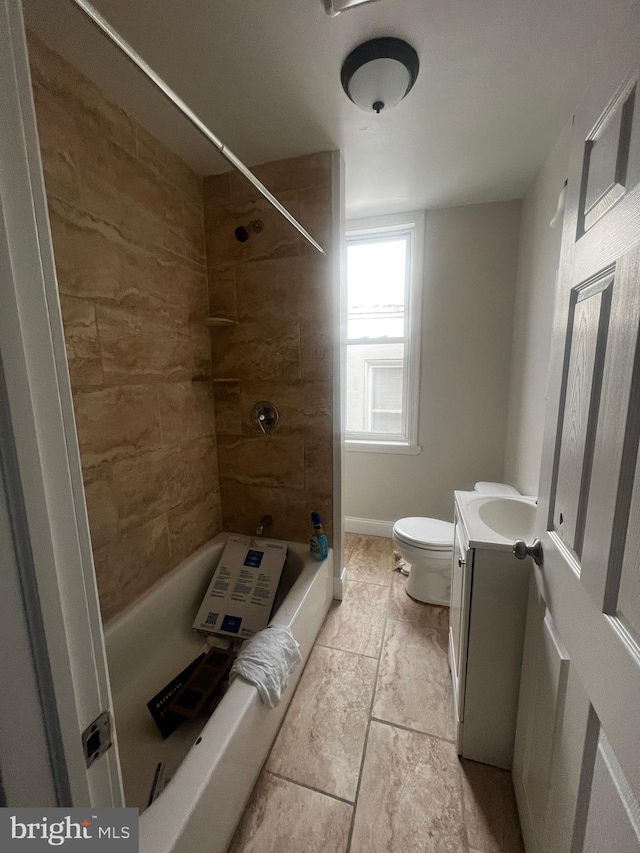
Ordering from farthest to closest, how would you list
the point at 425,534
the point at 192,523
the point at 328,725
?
the point at 425,534 → the point at 192,523 → the point at 328,725

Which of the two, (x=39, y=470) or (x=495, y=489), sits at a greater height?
(x=39, y=470)

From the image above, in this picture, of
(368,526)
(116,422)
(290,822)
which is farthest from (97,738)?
(368,526)

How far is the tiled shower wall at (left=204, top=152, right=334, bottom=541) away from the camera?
1710mm

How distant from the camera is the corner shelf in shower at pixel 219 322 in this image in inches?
67.3

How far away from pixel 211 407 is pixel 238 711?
4.66 feet

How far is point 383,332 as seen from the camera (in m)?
2.55

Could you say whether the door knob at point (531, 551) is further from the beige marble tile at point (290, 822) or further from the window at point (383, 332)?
the window at point (383, 332)

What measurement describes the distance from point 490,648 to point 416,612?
85 cm

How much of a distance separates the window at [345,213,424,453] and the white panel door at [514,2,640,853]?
1621 mm

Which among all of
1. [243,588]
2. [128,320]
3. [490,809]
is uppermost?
[128,320]

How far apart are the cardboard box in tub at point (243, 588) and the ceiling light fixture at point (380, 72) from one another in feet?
6.64

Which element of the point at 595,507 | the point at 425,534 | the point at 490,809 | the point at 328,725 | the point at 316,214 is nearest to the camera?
the point at 595,507

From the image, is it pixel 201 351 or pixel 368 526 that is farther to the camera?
pixel 368 526

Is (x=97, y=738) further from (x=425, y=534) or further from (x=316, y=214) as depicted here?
(x=316, y=214)
